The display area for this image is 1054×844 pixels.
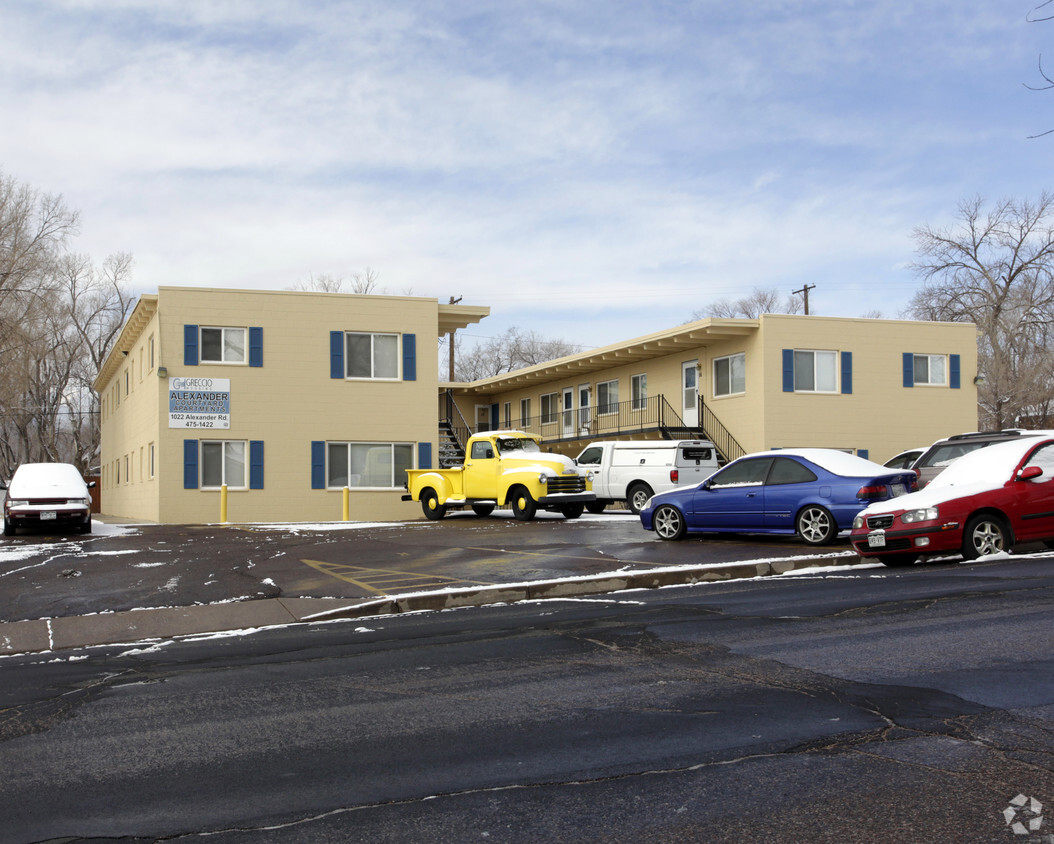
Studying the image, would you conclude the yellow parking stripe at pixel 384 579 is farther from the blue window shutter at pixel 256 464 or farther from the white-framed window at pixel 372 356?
the white-framed window at pixel 372 356

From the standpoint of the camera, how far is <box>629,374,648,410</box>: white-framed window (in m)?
36.8

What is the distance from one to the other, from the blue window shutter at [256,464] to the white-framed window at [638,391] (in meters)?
13.9

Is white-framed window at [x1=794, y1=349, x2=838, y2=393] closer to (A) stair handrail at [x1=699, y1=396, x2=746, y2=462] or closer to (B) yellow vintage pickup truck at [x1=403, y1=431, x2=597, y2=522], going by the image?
(A) stair handrail at [x1=699, y1=396, x2=746, y2=462]

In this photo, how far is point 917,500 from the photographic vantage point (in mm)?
13148

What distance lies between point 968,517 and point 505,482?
13393mm

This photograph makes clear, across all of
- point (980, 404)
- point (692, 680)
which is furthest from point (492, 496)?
point (980, 404)

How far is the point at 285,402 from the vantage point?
29.5m

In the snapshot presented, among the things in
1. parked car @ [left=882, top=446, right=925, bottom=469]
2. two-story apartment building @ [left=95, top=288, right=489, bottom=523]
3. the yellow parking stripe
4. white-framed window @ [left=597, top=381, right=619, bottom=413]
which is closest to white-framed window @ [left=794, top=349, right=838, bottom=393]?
white-framed window @ [left=597, top=381, right=619, bottom=413]

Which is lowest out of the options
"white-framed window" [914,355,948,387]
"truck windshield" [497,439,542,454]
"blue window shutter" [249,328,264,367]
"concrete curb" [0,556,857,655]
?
"concrete curb" [0,556,857,655]

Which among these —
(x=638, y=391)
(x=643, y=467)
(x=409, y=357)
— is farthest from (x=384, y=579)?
(x=638, y=391)

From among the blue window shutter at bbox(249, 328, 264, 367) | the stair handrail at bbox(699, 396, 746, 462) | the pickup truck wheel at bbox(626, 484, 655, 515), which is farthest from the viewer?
the stair handrail at bbox(699, 396, 746, 462)

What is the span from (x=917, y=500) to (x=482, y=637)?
7.01m

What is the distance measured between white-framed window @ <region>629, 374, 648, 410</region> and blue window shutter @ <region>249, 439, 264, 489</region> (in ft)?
45.5

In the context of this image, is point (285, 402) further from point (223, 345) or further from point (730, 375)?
point (730, 375)
